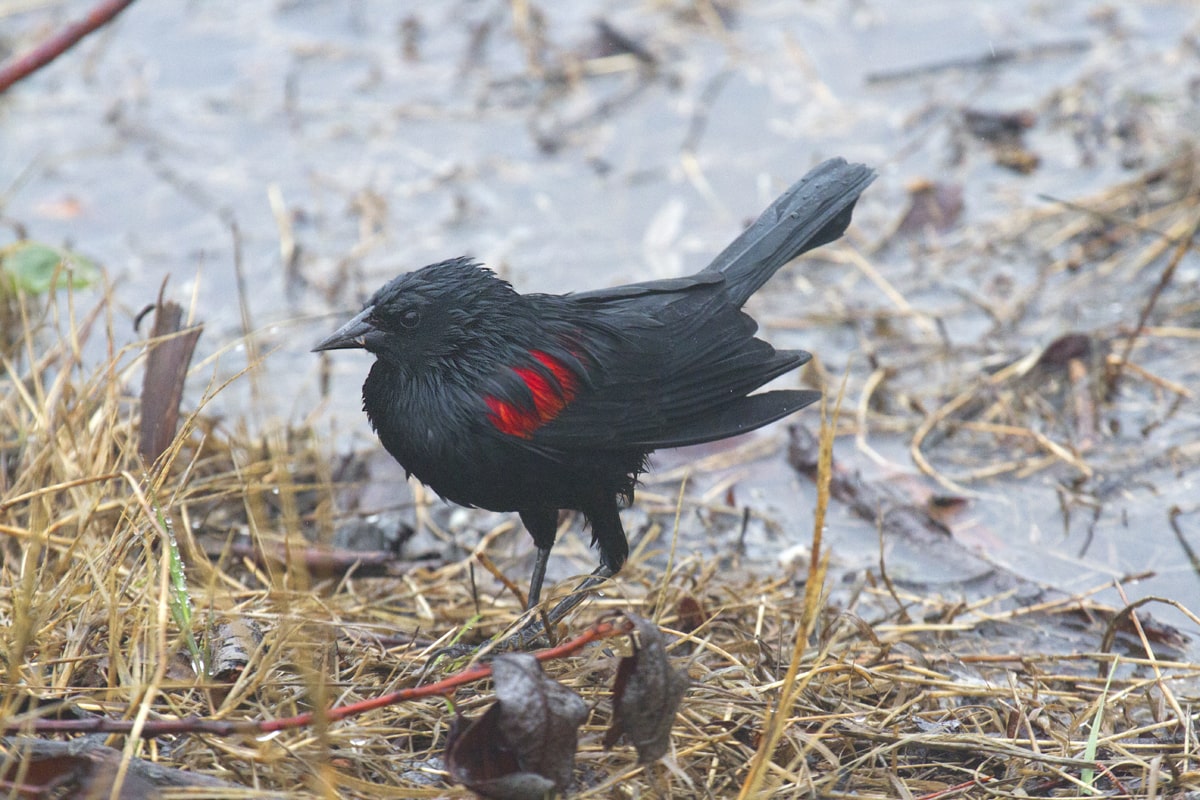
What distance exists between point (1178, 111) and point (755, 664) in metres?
5.12

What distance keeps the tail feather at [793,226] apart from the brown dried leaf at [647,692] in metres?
1.69

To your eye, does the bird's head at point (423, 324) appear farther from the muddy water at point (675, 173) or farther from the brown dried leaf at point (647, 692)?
the muddy water at point (675, 173)

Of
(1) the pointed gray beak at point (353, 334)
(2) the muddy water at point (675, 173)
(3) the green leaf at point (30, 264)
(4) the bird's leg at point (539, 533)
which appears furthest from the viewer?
(2) the muddy water at point (675, 173)

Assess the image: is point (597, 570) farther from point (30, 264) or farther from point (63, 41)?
point (30, 264)

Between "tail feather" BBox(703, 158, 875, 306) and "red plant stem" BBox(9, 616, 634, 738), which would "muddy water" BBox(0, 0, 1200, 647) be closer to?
"tail feather" BBox(703, 158, 875, 306)

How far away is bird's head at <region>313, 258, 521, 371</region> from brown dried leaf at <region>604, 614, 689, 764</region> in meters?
1.21

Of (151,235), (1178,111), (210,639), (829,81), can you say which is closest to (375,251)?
(151,235)

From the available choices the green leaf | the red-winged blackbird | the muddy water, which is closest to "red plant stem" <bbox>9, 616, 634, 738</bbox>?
the red-winged blackbird

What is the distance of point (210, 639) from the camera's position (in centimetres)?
327

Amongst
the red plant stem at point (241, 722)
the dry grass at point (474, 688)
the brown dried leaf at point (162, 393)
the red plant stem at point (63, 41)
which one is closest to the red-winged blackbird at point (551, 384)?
the dry grass at point (474, 688)

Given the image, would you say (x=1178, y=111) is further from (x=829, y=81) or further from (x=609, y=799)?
(x=609, y=799)

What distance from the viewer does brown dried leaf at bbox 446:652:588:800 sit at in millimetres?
2643

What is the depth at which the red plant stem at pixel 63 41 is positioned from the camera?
2.53 meters

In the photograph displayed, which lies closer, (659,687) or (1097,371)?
(659,687)
